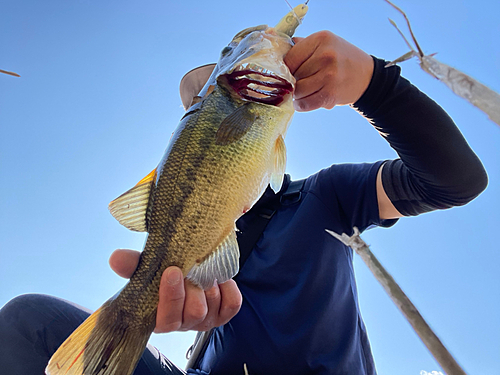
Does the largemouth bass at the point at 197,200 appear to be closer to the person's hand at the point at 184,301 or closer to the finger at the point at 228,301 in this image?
the person's hand at the point at 184,301

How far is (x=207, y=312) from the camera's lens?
70.5 inches

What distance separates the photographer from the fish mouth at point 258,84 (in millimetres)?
1681

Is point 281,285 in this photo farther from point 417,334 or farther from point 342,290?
point 417,334

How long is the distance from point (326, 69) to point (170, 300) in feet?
4.49

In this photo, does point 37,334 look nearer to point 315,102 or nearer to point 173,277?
point 173,277

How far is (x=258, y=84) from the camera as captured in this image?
1754 millimetres

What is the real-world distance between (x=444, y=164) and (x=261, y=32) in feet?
4.48

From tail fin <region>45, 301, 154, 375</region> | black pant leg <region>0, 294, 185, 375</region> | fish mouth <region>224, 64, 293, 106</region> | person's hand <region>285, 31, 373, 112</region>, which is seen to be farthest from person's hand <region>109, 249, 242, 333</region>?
person's hand <region>285, 31, 373, 112</region>

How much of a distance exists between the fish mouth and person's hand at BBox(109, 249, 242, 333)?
0.99m

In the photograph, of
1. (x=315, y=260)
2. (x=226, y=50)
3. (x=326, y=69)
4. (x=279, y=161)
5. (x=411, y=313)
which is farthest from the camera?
(x=315, y=260)

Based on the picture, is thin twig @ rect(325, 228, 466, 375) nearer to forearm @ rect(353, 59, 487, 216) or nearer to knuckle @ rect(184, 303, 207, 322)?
knuckle @ rect(184, 303, 207, 322)

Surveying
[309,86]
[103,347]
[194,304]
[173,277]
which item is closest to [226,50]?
[309,86]

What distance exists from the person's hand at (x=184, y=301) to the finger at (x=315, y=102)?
108 centimetres

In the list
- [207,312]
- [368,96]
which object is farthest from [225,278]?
[368,96]
